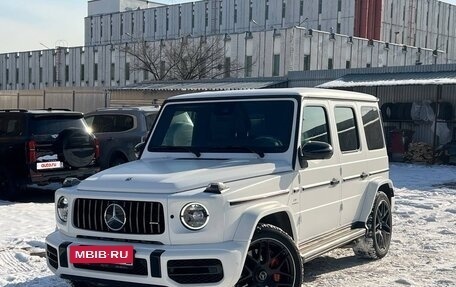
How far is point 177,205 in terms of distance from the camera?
4219 mm

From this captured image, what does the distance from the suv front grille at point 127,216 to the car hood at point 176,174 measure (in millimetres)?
106

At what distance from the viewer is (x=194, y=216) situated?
4.27m

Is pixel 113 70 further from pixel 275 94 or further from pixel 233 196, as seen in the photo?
pixel 233 196

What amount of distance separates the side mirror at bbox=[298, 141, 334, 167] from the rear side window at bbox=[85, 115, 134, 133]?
7.54 metres

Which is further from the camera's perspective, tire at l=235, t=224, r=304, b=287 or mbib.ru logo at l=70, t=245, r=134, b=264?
tire at l=235, t=224, r=304, b=287

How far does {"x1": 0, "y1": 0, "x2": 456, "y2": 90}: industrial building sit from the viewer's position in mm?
40375

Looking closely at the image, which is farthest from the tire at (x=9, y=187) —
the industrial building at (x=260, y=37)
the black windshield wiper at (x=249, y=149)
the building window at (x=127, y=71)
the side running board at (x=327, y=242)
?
the building window at (x=127, y=71)

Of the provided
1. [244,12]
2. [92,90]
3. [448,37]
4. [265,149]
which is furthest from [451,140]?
[448,37]

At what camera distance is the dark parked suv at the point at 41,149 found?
10.3 m

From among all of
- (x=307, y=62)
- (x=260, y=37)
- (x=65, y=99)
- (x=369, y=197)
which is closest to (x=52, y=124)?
(x=369, y=197)

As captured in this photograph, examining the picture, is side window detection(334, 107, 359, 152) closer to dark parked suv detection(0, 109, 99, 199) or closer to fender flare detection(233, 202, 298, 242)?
fender flare detection(233, 202, 298, 242)

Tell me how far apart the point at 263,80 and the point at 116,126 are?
17.2m

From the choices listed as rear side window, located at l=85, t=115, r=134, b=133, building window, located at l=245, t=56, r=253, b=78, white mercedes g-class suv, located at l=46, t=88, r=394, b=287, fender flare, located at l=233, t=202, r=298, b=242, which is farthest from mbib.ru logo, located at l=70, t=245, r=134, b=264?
building window, located at l=245, t=56, r=253, b=78

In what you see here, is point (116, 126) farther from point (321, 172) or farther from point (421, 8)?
point (421, 8)
